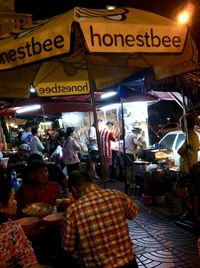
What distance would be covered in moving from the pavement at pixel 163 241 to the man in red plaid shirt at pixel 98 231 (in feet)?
7.25

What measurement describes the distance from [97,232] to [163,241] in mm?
3832

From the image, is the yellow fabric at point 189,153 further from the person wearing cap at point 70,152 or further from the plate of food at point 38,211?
the person wearing cap at point 70,152

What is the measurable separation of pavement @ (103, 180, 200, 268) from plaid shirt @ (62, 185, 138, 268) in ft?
7.26

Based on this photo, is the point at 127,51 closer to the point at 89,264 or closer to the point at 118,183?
the point at 89,264

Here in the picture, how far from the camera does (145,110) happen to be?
15.0 metres

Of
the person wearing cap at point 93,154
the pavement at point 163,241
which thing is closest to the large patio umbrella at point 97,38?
the pavement at point 163,241

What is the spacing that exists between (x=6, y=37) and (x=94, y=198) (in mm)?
2213

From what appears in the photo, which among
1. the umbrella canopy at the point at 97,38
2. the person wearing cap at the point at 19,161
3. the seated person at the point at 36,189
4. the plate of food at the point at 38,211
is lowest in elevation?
the plate of food at the point at 38,211

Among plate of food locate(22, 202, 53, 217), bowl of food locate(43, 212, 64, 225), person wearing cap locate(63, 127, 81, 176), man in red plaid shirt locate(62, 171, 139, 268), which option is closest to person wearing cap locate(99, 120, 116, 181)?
person wearing cap locate(63, 127, 81, 176)

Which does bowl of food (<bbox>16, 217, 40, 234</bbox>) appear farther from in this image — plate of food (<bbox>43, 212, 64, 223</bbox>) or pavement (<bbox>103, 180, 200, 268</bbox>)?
pavement (<bbox>103, 180, 200, 268</bbox>)

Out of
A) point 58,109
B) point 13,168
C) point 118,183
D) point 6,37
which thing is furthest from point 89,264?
point 118,183

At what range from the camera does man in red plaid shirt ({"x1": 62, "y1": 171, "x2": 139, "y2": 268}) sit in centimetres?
291

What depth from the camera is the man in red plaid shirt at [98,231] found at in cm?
291

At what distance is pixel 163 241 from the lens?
6.36m
